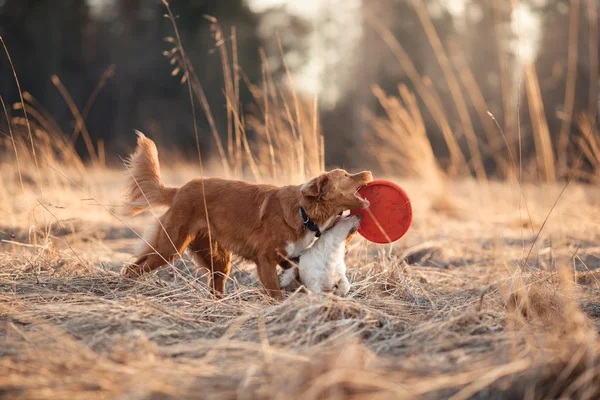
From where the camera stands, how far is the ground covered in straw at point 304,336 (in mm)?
2006

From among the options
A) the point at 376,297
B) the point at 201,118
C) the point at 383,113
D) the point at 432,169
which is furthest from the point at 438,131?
the point at 376,297

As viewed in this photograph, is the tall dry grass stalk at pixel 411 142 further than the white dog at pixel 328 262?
Yes

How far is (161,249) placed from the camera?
3.97 metres

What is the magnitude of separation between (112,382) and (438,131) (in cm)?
2189

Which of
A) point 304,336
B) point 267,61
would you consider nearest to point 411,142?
point 304,336

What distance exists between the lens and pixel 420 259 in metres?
5.14

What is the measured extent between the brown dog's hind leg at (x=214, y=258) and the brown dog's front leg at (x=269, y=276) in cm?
54

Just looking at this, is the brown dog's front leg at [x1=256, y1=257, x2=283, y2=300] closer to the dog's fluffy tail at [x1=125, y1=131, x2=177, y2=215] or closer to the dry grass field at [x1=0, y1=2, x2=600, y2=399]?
the dry grass field at [x1=0, y1=2, x2=600, y2=399]

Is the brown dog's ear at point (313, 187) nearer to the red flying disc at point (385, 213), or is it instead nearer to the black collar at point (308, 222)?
the black collar at point (308, 222)

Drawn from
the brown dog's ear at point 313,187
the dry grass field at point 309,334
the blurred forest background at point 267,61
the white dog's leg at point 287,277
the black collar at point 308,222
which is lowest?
the white dog's leg at point 287,277

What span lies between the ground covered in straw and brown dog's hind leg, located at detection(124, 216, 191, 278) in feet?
0.53

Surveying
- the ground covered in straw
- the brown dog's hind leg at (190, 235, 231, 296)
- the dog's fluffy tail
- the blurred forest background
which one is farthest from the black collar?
the blurred forest background

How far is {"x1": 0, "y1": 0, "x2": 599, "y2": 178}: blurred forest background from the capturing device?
66.2 ft

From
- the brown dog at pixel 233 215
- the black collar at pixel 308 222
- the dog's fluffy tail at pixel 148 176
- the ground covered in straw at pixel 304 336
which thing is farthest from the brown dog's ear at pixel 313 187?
the dog's fluffy tail at pixel 148 176
